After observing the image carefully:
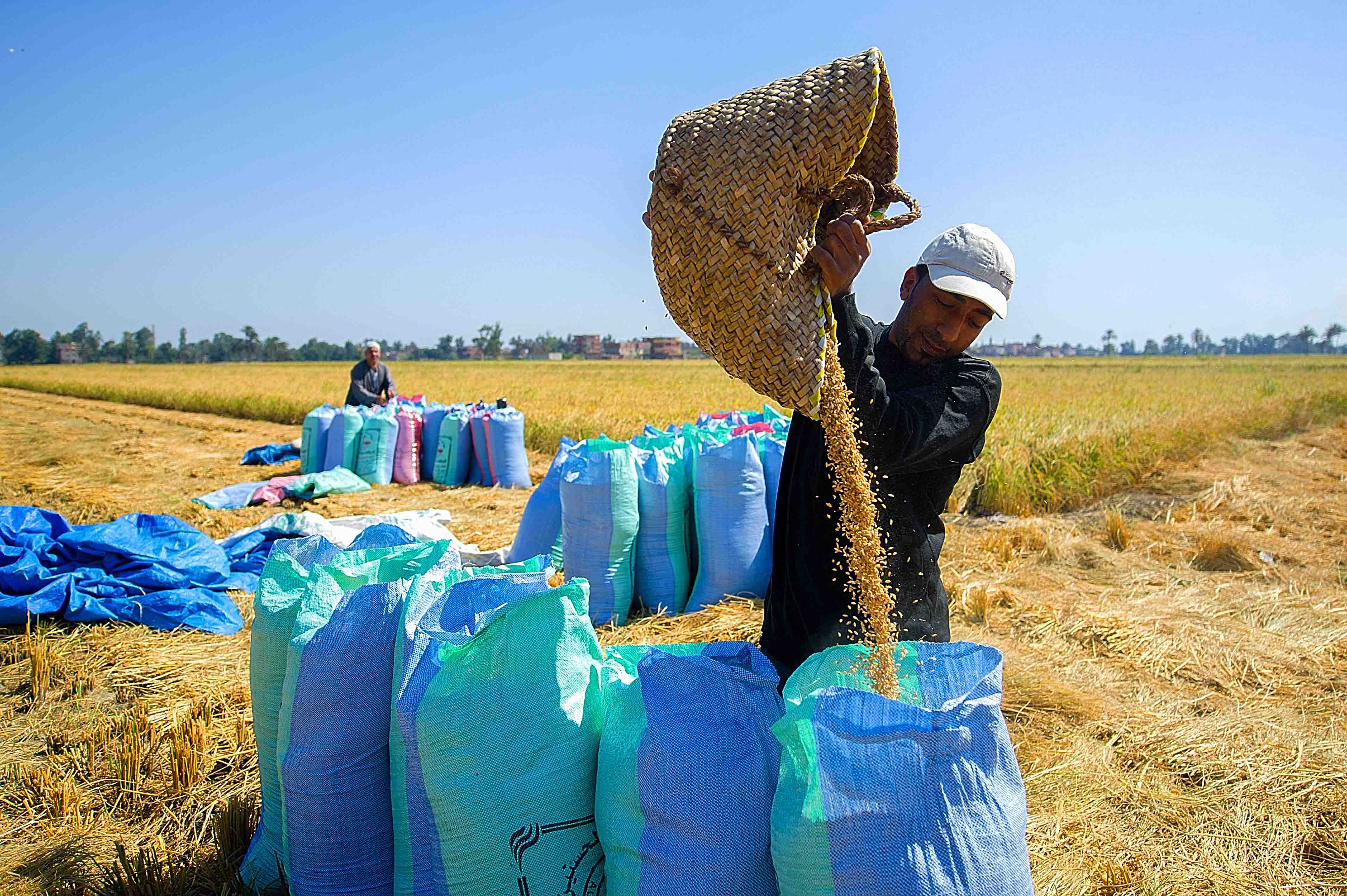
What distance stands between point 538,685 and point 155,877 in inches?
42.5

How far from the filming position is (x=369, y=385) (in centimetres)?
935

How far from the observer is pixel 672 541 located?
3.98 m

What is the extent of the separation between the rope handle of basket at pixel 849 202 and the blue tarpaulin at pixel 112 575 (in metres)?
3.26

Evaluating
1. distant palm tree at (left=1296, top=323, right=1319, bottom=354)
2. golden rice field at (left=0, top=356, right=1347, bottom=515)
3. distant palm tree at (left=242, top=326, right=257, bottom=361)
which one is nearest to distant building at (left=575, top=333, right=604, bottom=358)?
golden rice field at (left=0, top=356, right=1347, bottom=515)

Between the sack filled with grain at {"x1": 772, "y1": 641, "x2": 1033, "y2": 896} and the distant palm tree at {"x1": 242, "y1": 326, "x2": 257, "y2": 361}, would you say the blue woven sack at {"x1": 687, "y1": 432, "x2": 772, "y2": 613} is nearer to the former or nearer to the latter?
the sack filled with grain at {"x1": 772, "y1": 641, "x2": 1033, "y2": 896}

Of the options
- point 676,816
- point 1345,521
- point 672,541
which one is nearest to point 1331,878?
point 676,816

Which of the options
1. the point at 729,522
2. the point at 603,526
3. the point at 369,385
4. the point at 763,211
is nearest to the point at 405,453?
the point at 369,385

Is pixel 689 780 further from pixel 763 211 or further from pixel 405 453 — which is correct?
pixel 405 453

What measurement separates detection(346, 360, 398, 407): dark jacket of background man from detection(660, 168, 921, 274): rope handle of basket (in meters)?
8.32

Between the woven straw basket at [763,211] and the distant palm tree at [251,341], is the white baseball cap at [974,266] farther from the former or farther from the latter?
the distant palm tree at [251,341]

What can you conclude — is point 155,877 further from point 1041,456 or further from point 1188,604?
point 1041,456

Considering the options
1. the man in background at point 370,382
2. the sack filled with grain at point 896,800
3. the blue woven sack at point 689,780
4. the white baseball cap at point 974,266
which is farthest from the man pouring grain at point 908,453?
the man in background at point 370,382

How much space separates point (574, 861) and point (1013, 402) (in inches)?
564

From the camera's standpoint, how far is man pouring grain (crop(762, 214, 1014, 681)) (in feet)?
5.08
